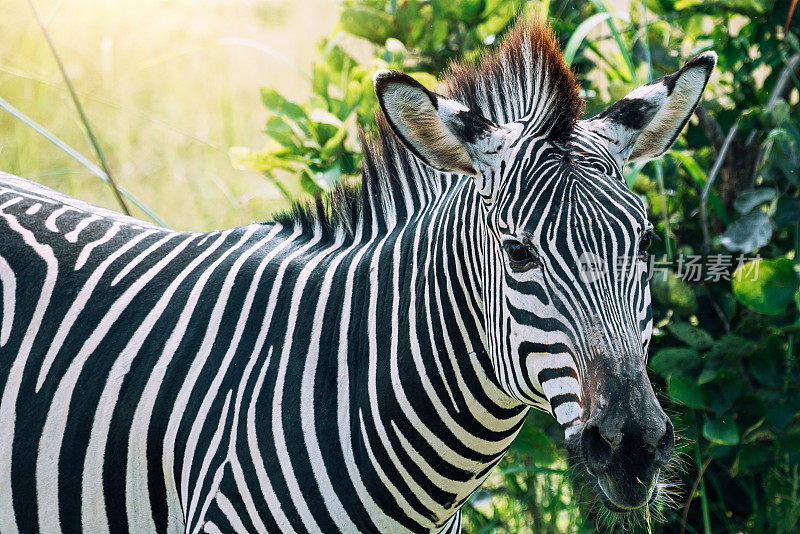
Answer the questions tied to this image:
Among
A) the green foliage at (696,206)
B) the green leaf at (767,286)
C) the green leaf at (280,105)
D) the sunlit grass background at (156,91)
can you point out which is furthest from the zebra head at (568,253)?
the sunlit grass background at (156,91)

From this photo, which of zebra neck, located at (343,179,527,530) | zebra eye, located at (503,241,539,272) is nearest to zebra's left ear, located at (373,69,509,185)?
zebra neck, located at (343,179,527,530)

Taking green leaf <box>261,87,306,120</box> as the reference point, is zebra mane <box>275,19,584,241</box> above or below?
below

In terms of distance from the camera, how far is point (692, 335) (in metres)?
3.47

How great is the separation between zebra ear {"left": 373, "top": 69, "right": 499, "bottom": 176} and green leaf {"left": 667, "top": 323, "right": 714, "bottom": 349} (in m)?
1.76

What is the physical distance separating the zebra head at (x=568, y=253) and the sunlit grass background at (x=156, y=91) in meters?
3.76

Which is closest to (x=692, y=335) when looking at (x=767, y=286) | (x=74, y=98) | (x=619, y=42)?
(x=767, y=286)

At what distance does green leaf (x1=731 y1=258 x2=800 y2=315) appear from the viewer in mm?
3271

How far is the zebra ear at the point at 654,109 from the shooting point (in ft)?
7.25

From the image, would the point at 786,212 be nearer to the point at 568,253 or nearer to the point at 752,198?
the point at 752,198

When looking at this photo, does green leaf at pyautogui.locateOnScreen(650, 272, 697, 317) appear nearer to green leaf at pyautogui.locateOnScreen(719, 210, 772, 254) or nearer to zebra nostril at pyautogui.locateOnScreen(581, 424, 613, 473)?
green leaf at pyautogui.locateOnScreen(719, 210, 772, 254)

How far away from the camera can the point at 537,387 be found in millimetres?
1955

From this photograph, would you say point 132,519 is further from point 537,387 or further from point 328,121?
point 328,121

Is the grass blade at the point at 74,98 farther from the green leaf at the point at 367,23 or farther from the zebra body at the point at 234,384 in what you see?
the green leaf at the point at 367,23

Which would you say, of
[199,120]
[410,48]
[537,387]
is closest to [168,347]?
[537,387]
